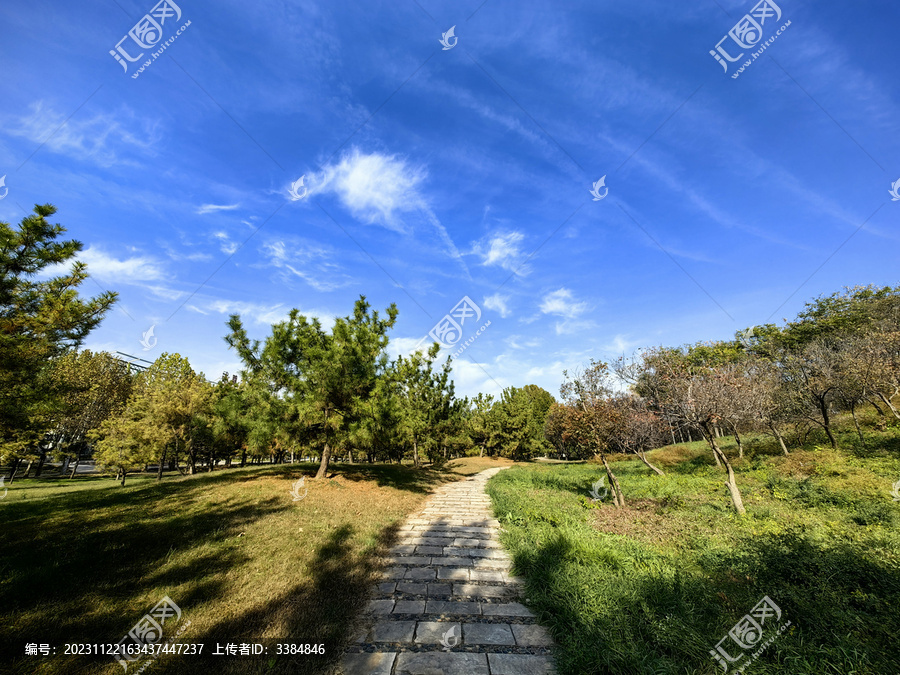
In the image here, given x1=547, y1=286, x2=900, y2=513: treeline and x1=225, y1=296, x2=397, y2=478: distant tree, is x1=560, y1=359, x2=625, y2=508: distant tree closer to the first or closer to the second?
x1=547, y1=286, x2=900, y2=513: treeline

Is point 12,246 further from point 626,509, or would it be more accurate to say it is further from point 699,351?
point 699,351

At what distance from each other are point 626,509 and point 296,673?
9284 mm

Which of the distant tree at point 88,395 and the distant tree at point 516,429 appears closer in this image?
the distant tree at point 88,395

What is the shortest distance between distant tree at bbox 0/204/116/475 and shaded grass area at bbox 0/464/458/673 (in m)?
2.61

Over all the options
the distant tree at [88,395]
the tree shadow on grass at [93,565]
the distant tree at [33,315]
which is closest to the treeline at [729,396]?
the tree shadow on grass at [93,565]

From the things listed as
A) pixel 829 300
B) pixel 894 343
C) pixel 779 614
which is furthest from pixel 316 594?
pixel 829 300

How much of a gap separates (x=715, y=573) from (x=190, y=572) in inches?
339

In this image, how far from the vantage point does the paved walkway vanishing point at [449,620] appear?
11.6 ft

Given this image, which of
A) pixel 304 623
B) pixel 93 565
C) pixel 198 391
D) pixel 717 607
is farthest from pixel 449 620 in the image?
pixel 198 391

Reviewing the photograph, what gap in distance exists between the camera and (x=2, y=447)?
843 centimetres

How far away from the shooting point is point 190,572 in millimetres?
5203

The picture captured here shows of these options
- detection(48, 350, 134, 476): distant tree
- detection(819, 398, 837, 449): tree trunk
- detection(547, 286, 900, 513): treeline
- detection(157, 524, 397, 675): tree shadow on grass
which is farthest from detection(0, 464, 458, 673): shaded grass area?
A: detection(48, 350, 134, 476): distant tree

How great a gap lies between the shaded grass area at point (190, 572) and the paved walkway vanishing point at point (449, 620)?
1.39ft

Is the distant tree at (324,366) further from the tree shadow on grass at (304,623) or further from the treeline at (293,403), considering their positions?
the tree shadow on grass at (304,623)
